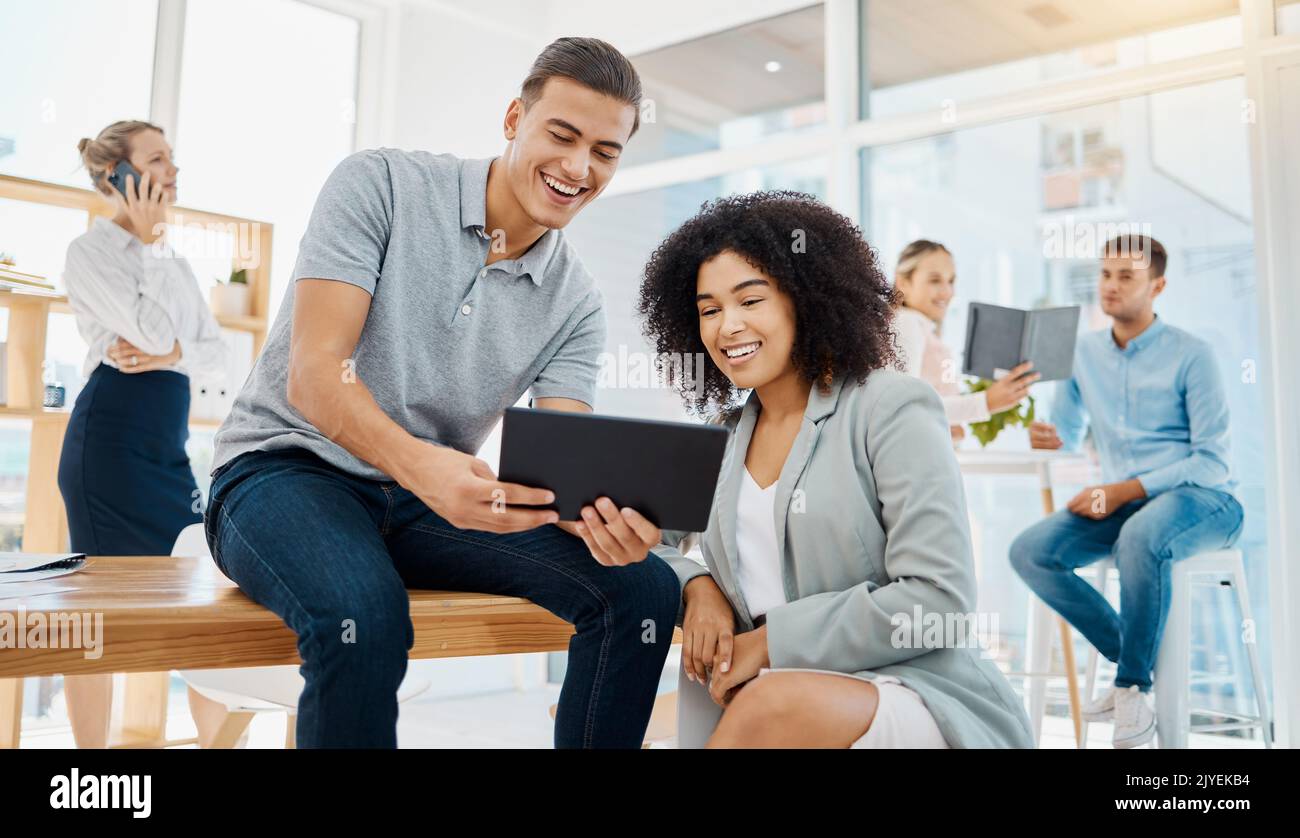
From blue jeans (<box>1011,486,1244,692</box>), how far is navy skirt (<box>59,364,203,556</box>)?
2.73m

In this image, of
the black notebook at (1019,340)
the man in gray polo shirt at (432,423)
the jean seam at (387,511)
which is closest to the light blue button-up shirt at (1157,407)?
the black notebook at (1019,340)

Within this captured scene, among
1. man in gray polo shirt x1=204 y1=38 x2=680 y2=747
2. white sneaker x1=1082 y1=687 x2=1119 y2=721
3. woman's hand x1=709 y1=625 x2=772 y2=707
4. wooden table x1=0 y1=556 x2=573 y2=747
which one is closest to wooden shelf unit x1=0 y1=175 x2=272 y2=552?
wooden table x1=0 y1=556 x2=573 y2=747

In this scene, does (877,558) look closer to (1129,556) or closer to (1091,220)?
(1129,556)

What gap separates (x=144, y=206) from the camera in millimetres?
2910

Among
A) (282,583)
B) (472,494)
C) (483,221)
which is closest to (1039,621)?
(483,221)

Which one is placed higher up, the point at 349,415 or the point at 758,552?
the point at 349,415

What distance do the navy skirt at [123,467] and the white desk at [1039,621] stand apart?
2491 millimetres

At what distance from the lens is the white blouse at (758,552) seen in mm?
1524

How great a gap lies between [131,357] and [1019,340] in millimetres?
2823

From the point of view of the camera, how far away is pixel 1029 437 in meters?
3.67

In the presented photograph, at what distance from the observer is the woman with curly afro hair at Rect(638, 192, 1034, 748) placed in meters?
1.28

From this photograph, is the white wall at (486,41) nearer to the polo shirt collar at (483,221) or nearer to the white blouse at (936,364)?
the white blouse at (936,364)

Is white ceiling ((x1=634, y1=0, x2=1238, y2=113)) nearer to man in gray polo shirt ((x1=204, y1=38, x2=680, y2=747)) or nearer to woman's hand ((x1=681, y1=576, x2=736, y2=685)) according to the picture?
man in gray polo shirt ((x1=204, y1=38, x2=680, y2=747))
